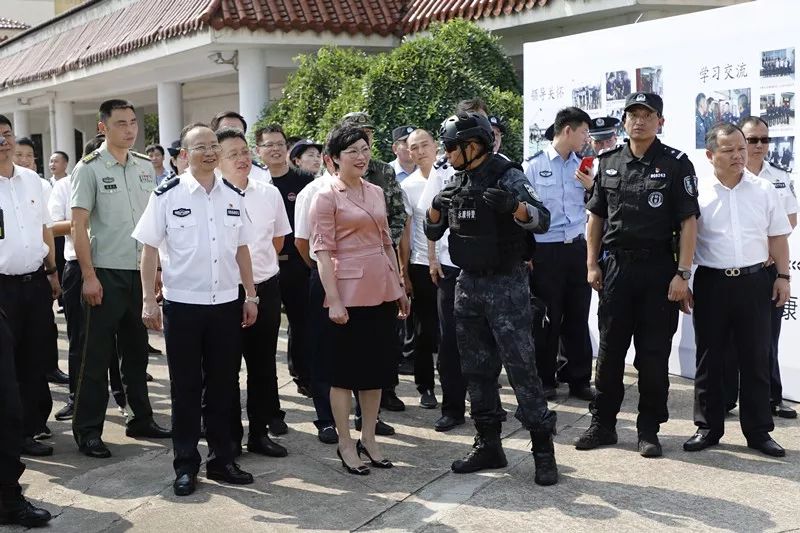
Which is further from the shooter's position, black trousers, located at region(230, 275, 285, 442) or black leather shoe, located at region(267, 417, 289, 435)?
black leather shoe, located at region(267, 417, 289, 435)

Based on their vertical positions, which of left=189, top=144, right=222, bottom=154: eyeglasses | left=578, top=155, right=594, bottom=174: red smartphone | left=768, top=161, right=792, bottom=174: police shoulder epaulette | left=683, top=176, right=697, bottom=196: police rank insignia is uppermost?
left=189, top=144, right=222, bottom=154: eyeglasses

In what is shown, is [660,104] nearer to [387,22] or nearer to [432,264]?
[432,264]

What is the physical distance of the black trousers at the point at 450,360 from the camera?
6535mm

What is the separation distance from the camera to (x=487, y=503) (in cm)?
502

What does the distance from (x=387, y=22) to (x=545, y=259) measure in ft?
22.3

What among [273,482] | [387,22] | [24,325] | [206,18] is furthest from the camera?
[387,22]

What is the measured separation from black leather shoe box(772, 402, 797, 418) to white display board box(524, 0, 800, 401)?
0.80 ft

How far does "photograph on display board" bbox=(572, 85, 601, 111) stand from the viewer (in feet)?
26.3

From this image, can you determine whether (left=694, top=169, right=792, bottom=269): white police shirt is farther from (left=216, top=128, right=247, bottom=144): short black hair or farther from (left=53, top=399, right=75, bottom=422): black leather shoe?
(left=53, top=399, right=75, bottom=422): black leather shoe

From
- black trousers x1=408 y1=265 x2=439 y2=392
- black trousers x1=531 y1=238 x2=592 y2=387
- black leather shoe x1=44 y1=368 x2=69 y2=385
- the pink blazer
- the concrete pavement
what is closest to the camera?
the concrete pavement

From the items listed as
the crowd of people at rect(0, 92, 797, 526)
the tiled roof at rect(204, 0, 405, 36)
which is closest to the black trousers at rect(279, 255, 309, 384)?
the crowd of people at rect(0, 92, 797, 526)

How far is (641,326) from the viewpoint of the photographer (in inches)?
228

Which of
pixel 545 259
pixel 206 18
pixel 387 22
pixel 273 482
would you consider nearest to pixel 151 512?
pixel 273 482

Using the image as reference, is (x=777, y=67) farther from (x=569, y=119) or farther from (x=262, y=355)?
(x=262, y=355)
